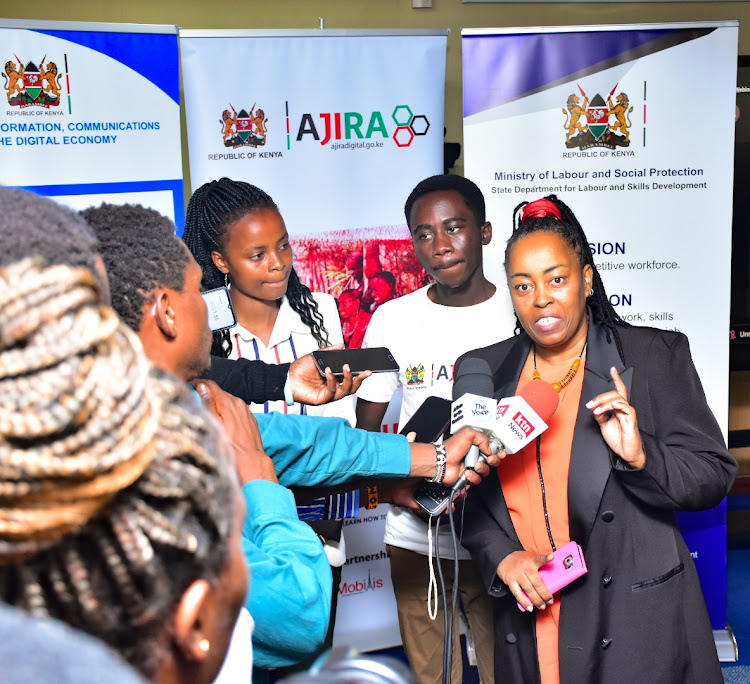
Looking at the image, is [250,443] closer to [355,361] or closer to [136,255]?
[136,255]

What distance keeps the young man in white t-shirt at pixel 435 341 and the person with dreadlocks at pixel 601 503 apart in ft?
2.32

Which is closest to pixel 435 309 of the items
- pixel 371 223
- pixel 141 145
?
pixel 371 223

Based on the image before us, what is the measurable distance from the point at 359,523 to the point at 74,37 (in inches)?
97.5

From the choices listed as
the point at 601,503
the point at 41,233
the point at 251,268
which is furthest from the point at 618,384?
the point at 41,233

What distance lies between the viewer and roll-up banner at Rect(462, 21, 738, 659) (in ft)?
11.4

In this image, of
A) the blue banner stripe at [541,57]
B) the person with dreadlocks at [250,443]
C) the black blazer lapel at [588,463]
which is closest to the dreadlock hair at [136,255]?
the person with dreadlocks at [250,443]

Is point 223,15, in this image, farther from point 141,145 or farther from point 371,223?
point 371,223

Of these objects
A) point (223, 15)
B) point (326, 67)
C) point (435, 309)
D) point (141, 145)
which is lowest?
point (435, 309)

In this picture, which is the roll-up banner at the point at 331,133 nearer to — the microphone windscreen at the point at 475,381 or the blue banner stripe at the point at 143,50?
the blue banner stripe at the point at 143,50

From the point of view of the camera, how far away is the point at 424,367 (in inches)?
125

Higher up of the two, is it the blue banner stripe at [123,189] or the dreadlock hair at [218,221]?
the blue banner stripe at [123,189]

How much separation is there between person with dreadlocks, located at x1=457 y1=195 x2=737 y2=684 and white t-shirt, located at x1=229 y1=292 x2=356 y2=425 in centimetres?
95

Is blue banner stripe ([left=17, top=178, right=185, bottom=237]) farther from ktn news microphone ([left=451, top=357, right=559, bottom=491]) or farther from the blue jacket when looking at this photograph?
the blue jacket

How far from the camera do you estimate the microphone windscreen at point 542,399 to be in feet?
7.02
